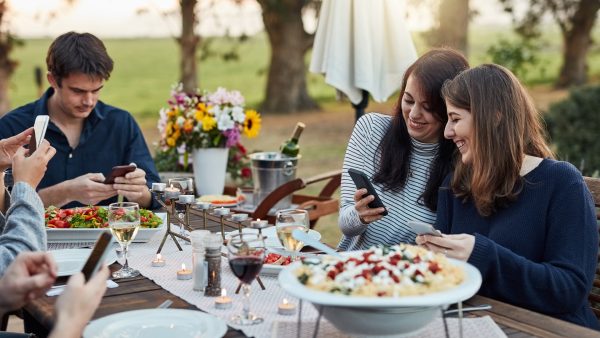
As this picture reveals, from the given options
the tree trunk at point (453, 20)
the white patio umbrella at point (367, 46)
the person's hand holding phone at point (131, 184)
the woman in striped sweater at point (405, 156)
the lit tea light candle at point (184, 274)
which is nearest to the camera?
the lit tea light candle at point (184, 274)

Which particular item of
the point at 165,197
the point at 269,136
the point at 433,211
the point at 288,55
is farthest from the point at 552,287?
the point at 288,55

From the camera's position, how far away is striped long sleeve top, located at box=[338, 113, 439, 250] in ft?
10.2

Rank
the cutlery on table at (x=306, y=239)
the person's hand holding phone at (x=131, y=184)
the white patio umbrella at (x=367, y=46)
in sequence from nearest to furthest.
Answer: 1. the cutlery on table at (x=306, y=239)
2. the person's hand holding phone at (x=131, y=184)
3. the white patio umbrella at (x=367, y=46)

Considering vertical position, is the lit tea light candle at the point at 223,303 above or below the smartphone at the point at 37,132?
below

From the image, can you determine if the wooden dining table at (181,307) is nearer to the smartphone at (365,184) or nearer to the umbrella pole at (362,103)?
the smartphone at (365,184)

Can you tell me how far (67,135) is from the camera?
151 inches

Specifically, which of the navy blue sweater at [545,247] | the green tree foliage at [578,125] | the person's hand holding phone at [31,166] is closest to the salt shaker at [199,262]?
the person's hand holding phone at [31,166]

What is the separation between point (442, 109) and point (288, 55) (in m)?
15.2

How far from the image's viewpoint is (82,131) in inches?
152

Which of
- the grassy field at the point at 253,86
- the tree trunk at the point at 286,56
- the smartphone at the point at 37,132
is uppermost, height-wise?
the smartphone at the point at 37,132

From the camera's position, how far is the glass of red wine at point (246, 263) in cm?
202

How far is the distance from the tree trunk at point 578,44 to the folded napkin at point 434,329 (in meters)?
18.6

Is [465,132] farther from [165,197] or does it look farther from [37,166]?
[37,166]

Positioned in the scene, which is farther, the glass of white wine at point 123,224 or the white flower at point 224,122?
the white flower at point 224,122
